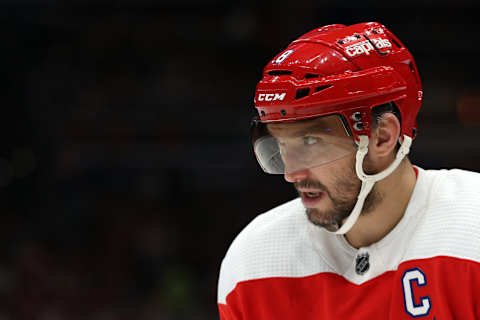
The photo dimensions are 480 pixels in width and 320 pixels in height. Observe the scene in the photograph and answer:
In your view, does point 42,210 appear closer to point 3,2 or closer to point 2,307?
point 2,307

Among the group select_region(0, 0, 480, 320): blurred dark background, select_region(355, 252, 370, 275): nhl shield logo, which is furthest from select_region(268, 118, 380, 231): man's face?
select_region(0, 0, 480, 320): blurred dark background

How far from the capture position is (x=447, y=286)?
5.63ft

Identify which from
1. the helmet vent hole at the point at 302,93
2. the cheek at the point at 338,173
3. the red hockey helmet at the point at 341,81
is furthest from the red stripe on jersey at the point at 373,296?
the helmet vent hole at the point at 302,93

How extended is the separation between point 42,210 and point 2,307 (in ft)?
3.29

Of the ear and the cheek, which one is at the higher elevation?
the ear

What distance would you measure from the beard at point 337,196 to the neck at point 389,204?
7cm

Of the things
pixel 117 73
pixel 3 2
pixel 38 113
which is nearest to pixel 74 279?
pixel 38 113

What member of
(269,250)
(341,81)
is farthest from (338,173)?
(269,250)

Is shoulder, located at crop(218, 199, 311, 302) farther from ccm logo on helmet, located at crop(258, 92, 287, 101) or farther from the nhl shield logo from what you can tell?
ccm logo on helmet, located at crop(258, 92, 287, 101)

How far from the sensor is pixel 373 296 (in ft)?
6.04

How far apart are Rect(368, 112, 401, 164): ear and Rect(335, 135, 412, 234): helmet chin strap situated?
37mm

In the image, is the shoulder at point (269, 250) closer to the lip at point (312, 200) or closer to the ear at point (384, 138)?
the lip at point (312, 200)

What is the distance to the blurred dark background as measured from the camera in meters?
6.07

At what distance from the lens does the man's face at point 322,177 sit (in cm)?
180
